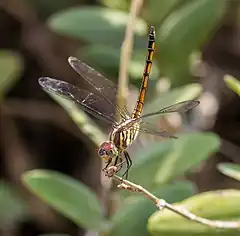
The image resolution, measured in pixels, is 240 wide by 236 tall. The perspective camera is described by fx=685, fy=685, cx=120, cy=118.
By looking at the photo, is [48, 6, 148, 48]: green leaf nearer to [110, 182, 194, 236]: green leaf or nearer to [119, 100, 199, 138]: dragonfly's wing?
[119, 100, 199, 138]: dragonfly's wing

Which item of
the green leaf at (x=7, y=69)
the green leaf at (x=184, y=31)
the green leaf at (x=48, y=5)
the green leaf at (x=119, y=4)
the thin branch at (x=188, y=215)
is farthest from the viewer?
the green leaf at (x=48, y=5)

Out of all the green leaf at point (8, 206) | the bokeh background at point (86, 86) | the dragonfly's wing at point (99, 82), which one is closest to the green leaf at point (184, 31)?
the bokeh background at point (86, 86)

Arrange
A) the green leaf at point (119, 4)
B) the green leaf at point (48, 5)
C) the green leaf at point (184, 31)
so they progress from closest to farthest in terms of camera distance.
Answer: the green leaf at point (184, 31) → the green leaf at point (119, 4) → the green leaf at point (48, 5)

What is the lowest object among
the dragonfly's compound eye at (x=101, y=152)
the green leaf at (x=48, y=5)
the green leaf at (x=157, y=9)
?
the dragonfly's compound eye at (x=101, y=152)

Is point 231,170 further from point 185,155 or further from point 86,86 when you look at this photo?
point 86,86

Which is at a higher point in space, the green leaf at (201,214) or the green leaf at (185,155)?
the green leaf at (185,155)

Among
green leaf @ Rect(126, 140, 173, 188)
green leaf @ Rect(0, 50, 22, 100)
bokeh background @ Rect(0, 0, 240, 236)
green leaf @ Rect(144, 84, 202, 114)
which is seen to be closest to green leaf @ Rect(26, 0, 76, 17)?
bokeh background @ Rect(0, 0, 240, 236)

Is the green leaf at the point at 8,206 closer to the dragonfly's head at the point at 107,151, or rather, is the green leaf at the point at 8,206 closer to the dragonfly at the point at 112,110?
the dragonfly at the point at 112,110
